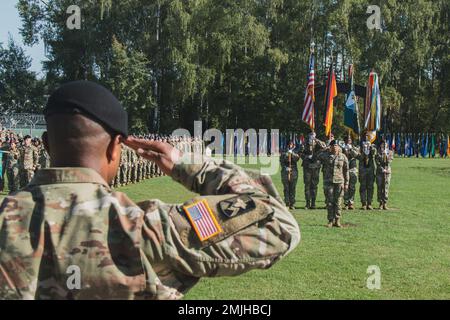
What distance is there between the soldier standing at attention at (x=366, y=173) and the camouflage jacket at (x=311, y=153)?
1.15m

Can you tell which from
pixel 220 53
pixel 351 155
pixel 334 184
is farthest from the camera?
pixel 220 53

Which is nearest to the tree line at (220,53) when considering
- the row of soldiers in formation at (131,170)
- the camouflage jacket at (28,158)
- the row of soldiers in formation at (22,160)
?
the row of soldiers in formation at (131,170)

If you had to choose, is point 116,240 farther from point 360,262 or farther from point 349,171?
point 349,171

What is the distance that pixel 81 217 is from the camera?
1.65 meters

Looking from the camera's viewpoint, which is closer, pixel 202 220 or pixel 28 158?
pixel 202 220

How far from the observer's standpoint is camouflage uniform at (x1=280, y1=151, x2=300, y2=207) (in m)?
15.2

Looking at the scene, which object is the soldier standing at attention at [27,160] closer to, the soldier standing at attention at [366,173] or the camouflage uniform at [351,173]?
the camouflage uniform at [351,173]

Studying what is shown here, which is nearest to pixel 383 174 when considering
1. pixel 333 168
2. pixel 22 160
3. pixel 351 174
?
pixel 351 174

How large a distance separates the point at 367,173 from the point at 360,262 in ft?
24.4

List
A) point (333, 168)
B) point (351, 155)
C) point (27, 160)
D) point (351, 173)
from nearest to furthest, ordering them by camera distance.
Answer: point (333, 168)
point (351, 173)
point (351, 155)
point (27, 160)

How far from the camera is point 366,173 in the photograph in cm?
1555

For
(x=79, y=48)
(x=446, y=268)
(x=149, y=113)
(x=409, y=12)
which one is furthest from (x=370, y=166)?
(x=409, y=12)

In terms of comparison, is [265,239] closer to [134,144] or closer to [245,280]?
[134,144]

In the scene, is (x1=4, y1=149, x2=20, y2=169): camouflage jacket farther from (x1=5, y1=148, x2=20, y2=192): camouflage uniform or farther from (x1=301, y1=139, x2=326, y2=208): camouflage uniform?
(x1=301, y1=139, x2=326, y2=208): camouflage uniform
